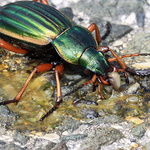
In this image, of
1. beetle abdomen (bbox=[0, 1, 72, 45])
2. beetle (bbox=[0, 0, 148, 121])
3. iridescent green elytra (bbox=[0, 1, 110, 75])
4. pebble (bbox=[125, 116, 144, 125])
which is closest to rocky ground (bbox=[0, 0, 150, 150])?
pebble (bbox=[125, 116, 144, 125])

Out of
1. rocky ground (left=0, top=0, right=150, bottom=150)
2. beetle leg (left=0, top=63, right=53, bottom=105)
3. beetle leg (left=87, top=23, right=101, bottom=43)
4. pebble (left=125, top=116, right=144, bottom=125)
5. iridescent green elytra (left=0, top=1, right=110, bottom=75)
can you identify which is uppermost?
iridescent green elytra (left=0, top=1, right=110, bottom=75)

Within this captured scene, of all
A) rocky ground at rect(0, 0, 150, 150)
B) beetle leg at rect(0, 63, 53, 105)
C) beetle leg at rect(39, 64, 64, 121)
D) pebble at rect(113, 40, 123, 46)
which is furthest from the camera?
pebble at rect(113, 40, 123, 46)

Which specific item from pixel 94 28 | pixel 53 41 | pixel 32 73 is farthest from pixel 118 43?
pixel 32 73

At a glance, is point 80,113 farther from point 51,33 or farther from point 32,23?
point 32,23

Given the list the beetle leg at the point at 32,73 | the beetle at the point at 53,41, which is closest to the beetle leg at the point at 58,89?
the beetle at the point at 53,41

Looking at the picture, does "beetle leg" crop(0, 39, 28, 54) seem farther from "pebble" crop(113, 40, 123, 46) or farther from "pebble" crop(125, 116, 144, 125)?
"pebble" crop(125, 116, 144, 125)

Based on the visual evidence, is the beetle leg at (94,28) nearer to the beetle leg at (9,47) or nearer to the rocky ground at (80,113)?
the rocky ground at (80,113)

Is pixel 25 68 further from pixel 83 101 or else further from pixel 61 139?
pixel 61 139
